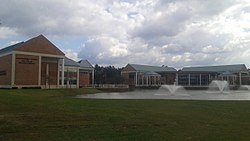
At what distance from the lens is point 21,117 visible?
604 inches

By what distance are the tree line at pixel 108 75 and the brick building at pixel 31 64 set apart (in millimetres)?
53581

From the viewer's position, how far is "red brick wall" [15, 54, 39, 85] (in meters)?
73.7

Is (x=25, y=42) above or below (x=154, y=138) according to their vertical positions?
above

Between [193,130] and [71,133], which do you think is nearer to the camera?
[71,133]

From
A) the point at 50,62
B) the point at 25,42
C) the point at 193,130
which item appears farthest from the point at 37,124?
the point at 50,62

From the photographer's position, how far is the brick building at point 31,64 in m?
73.5

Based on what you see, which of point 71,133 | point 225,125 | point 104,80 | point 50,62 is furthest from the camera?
point 104,80

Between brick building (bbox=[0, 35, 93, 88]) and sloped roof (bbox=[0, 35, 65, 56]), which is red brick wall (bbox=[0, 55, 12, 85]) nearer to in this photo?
brick building (bbox=[0, 35, 93, 88])

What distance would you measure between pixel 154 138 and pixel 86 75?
99.5m

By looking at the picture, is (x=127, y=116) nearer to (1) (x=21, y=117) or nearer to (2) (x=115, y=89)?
(1) (x=21, y=117)

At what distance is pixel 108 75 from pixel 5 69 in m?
79.6

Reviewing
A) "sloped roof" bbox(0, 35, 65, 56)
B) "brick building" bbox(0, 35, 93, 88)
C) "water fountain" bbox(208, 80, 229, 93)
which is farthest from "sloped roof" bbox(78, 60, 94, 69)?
"water fountain" bbox(208, 80, 229, 93)

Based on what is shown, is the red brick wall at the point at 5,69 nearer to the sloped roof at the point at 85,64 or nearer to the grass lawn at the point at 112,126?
the sloped roof at the point at 85,64

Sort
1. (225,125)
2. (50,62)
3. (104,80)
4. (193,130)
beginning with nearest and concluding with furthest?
(193,130)
(225,125)
(50,62)
(104,80)
